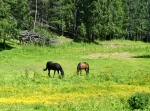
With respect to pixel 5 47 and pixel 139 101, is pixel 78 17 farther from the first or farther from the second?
pixel 139 101

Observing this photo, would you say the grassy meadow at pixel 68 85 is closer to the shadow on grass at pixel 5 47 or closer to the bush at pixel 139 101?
the bush at pixel 139 101

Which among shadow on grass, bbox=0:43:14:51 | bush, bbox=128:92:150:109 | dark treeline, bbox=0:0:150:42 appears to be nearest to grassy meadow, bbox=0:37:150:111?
bush, bbox=128:92:150:109

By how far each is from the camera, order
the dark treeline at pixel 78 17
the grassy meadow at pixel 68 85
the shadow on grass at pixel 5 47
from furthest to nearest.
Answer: the dark treeline at pixel 78 17 → the shadow on grass at pixel 5 47 → the grassy meadow at pixel 68 85

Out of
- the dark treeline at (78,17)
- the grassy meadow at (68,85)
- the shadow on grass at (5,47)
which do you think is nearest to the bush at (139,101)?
the grassy meadow at (68,85)

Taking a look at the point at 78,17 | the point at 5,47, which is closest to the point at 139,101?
the point at 5,47

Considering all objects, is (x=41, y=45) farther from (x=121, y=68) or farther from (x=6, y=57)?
(x=121, y=68)

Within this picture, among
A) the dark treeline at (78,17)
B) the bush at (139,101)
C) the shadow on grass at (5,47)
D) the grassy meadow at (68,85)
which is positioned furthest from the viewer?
the dark treeline at (78,17)

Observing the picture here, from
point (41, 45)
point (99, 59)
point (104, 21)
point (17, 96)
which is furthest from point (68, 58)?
point (104, 21)

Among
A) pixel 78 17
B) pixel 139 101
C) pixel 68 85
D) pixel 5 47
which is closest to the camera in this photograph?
pixel 139 101

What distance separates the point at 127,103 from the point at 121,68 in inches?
856

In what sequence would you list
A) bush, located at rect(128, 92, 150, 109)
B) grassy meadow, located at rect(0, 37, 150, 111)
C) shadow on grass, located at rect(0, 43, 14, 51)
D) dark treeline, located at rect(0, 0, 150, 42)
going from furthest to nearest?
1. dark treeline, located at rect(0, 0, 150, 42)
2. shadow on grass, located at rect(0, 43, 14, 51)
3. grassy meadow, located at rect(0, 37, 150, 111)
4. bush, located at rect(128, 92, 150, 109)

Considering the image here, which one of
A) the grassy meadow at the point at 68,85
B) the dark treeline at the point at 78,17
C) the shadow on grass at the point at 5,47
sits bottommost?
the grassy meadow at the point at 68,85

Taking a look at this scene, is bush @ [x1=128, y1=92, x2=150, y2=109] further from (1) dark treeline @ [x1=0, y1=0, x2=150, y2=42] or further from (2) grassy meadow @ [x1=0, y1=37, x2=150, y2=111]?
(1) dark treeline @ [x1=0, y1=0, x2=150, y2=42]

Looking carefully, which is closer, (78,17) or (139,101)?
(139,101)
